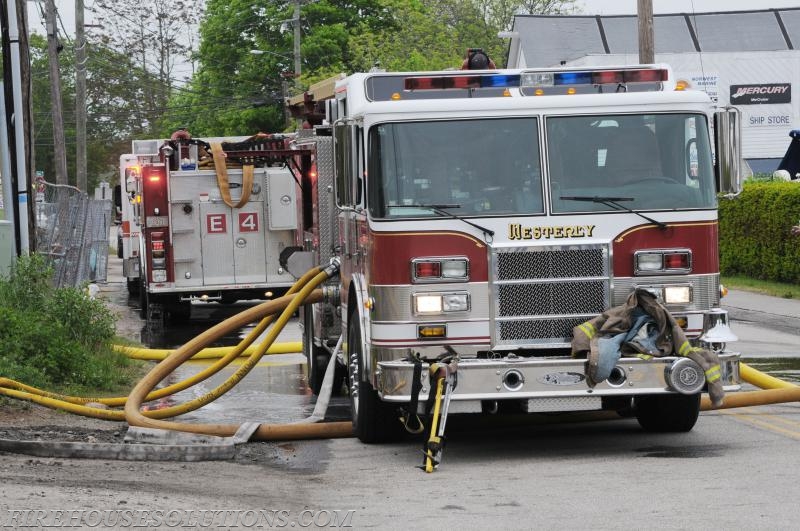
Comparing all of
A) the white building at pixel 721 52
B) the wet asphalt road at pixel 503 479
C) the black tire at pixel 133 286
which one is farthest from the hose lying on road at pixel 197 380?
the white building at pixel 721 52

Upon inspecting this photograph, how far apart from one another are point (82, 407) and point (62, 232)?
12242mm

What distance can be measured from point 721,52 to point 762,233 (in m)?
26.9

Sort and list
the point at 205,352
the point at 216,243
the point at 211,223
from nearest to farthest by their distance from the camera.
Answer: the point at 205,352
the point at 211,223
the point at 216,243

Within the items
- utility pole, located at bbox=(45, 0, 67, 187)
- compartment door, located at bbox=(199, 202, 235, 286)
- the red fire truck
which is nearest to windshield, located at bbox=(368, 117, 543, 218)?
the red fire truck

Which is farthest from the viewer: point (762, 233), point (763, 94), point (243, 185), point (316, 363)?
point (763, 94)

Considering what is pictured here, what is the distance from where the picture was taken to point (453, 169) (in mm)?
9758

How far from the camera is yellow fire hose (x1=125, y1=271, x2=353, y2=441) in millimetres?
10734

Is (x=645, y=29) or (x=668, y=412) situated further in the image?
(x=645, y=29)

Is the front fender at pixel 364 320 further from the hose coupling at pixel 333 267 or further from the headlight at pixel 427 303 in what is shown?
the hose coupling at pixel 333 267

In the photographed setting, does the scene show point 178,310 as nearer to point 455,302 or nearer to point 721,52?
point 455,302

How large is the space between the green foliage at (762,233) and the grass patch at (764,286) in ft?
0.59

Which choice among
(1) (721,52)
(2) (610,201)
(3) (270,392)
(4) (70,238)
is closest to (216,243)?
(4) (70,238)

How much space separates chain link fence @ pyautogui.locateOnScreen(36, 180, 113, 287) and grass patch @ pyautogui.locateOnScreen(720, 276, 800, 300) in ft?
38.3

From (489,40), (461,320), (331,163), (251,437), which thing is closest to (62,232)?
(331,163)
